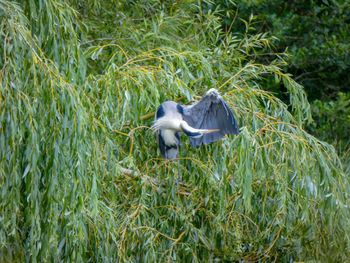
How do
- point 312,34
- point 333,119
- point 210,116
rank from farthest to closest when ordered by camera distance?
point 312,34 → point 333,119 → point 210,116

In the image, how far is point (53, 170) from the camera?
2.54m

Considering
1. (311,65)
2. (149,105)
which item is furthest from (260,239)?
(311,65)

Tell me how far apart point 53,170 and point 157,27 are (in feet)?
6.67

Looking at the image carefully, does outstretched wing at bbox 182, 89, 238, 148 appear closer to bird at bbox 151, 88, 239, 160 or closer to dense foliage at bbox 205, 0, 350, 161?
bird at bbox 151, 88, 239, 160

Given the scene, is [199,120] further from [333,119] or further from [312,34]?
[312,34]

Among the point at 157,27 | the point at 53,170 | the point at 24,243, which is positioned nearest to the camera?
the point at 53,170

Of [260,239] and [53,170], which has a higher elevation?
Result: [53,170]

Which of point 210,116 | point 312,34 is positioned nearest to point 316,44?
point 312,34

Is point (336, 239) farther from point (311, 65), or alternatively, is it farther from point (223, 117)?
point (311, 65)

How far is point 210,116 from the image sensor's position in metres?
3.29

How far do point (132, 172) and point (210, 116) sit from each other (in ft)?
1.58

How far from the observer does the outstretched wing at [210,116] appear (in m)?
3.18

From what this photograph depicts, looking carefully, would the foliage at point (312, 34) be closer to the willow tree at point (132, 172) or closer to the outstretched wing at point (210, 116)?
the willow tree at point (132, 172)

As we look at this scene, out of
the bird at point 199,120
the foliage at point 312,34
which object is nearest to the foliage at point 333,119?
the foliage at point 312,34
